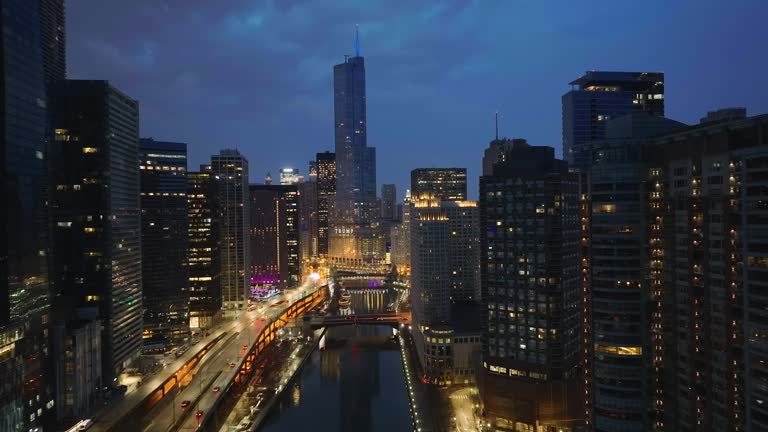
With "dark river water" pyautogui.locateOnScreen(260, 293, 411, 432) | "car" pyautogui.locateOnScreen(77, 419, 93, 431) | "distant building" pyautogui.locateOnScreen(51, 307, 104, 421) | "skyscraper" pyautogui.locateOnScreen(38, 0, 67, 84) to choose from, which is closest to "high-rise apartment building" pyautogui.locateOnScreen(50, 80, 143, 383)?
"distant building" pyautogui.locateOnScreen(51, 307, 104, 421)

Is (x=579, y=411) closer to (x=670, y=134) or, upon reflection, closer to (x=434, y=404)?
(x=434, y=404)

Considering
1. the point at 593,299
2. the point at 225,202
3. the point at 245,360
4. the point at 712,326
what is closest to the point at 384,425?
the point at 245,360

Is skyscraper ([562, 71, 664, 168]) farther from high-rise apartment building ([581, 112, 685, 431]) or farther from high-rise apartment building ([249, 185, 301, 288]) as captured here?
high-rise apartment building ([249, 185, 301, 288])

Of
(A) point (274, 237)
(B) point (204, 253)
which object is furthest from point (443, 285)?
(A) point (274, 237)

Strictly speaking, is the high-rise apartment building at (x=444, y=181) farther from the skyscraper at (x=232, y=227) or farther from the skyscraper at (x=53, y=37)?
the skyscraper at (x=53, y=37)

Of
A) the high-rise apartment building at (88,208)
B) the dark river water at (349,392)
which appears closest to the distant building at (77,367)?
the high-rise apartment building at (88,208)

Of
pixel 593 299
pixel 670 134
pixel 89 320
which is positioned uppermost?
pixel 670 134
